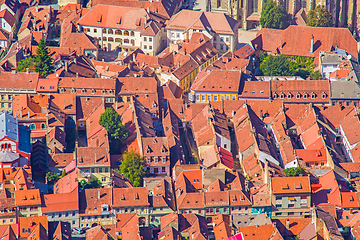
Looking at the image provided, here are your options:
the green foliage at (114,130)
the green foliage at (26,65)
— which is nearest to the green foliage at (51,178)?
the green foliage at (114,130)

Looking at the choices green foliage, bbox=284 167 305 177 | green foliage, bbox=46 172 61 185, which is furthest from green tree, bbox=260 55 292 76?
green foliage, bbox=46 172 61 185

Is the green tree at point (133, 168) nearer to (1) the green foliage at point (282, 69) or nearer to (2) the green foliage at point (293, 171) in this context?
(2) the green foliage at point (293, 171)

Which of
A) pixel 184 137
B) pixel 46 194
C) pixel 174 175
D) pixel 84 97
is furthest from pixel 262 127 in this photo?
pixel 46 194

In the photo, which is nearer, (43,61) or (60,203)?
(60,203)

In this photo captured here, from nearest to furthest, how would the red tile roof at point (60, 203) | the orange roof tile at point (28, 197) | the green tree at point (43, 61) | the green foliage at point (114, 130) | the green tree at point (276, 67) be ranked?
1. the red tile roof at point (60, 203)
2. the orange roof tile at point (28, 197)
3. the green foliage at point (114, 130)
4. the green tree at point (43, 61)
5. the green tree at point (276, 67)

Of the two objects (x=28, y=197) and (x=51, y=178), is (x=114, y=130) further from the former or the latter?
(x=28, y=197)

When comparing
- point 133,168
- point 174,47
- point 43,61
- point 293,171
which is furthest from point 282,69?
point 133,168
